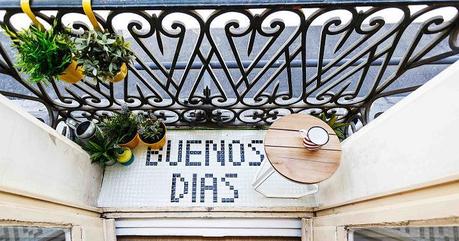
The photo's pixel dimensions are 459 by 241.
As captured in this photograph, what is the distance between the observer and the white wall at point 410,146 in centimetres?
103

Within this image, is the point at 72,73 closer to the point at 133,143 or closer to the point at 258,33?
the point at 258,33

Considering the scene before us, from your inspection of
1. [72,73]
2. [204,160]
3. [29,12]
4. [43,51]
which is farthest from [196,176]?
[29,12]

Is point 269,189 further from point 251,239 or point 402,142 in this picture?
point 402,142

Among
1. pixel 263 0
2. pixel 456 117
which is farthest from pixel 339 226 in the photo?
pixel 263 0

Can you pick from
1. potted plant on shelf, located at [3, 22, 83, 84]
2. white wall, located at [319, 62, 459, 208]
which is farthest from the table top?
potted plant on shelf, located at [3, 22, 83, 84]

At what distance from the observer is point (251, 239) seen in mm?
2328

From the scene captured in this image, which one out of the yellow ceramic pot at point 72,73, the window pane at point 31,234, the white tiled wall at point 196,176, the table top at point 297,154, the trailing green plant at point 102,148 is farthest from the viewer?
the white tiled wall at point 196,176

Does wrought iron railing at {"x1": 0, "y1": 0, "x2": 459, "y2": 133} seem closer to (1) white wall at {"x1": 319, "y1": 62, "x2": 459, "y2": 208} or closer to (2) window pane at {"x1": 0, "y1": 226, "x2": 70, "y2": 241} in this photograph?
(1) white wall at {"x1": 319, "y1": 62, "x2": 459, "y2": 208}

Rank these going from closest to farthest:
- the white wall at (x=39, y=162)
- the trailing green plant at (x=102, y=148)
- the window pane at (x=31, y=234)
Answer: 1. the window pane at (x=31, y=234)
2. the white wall at (x=39, y=162)
3. the trailing green plant at (x=102, y=148)

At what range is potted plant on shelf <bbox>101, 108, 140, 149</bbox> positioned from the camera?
2221 millimetres

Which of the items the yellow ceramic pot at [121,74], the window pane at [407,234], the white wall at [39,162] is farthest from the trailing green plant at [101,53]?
the window pane at [407,234]

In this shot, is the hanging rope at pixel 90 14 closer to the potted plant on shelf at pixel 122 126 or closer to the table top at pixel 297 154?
the potted plant on shelf at pixel 122 126

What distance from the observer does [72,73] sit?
1.52 metres

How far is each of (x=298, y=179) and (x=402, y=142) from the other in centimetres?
51
